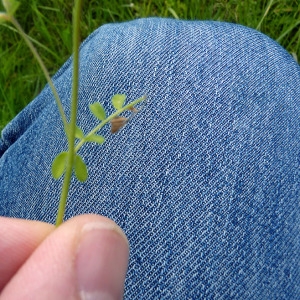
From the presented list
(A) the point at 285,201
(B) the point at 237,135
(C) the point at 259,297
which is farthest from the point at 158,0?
(C) the point at 259,297

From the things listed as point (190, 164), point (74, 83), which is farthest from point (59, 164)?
point (190, 164)

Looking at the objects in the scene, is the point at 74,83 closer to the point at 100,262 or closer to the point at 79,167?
the point at 79,167

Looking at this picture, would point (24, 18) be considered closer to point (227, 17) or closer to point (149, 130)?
point (227, 17)

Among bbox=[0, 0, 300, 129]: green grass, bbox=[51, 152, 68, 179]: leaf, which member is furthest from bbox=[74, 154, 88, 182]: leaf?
bbox=[0, 0, 300, 129]: green grass

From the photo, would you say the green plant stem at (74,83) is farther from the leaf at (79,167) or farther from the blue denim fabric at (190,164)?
the blue denim fabric at (190,164)

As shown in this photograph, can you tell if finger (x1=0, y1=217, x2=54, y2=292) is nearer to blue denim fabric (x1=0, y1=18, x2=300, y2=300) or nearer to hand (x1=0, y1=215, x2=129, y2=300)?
hand (x1=0, y1=215, x2=129, y2=300)

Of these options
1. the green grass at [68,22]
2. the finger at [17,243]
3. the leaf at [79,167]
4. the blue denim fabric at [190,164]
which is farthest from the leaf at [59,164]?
the green grass at [68,22]
